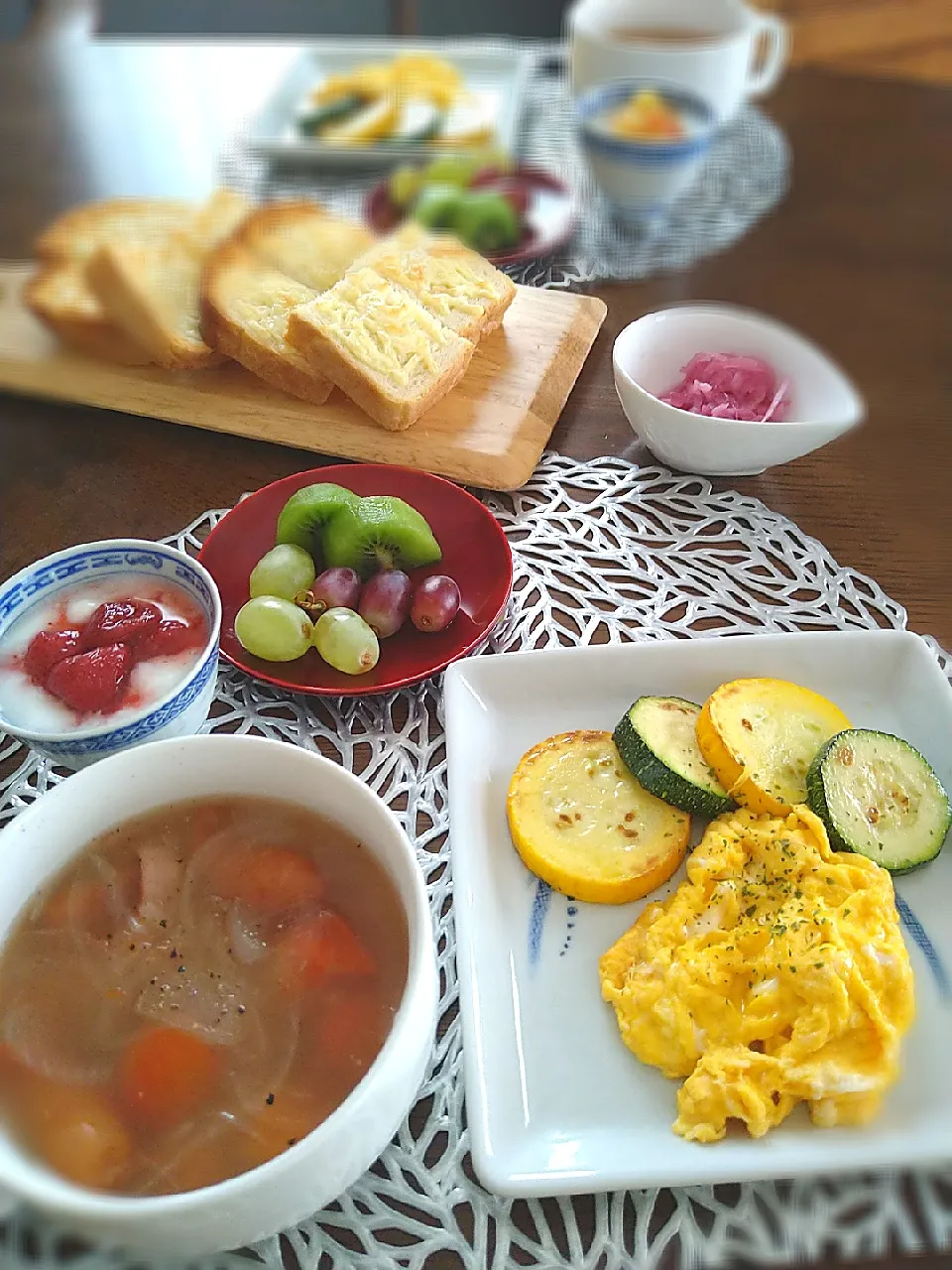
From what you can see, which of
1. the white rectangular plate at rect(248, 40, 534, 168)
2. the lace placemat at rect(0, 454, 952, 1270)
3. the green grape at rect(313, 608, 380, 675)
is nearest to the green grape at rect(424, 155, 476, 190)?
the white rectangular plate at rect(248, 40, 534, 168)

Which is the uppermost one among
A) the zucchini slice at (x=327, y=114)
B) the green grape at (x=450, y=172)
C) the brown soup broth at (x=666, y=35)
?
the brown soup broth at (x=666, y=35)

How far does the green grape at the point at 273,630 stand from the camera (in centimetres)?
73

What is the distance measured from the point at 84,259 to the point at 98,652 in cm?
75

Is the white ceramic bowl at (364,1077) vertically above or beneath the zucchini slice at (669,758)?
above

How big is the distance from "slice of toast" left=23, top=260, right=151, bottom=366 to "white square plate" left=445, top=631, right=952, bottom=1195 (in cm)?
61

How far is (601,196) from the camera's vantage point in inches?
49.3

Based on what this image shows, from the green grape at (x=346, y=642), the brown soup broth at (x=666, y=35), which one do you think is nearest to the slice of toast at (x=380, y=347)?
the green grape at (x=346, y=642)

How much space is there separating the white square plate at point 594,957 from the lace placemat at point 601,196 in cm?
63

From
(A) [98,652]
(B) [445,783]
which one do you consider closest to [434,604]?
(B) [445,783]

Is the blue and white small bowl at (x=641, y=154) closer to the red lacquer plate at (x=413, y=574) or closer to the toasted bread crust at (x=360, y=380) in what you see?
the toasted bread crust at (x=360, y=380)

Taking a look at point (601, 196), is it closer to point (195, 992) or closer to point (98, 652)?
point (98, 652)

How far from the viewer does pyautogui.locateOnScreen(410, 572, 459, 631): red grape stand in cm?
77

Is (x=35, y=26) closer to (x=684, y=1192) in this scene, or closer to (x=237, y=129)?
(x=237, y=129)

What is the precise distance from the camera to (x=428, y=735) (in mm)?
739
